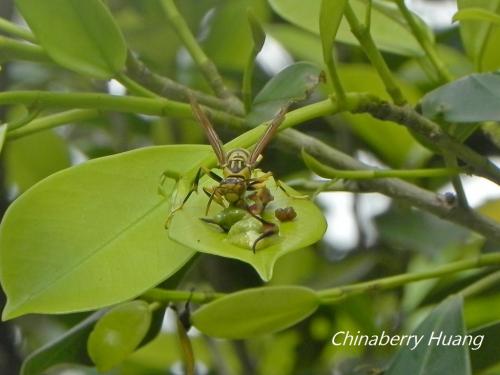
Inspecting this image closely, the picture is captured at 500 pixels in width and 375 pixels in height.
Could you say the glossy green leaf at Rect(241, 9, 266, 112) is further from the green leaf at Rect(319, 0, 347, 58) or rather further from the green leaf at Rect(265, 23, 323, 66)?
the green leaf at Rect(265, 23, 323, 66)

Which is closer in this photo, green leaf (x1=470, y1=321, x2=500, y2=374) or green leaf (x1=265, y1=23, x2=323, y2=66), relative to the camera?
green leaf (x1=470, y1=321, x2=500, y2=374)

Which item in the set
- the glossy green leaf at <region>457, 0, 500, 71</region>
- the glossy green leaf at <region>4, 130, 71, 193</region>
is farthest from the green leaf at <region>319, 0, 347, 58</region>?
the glossy green leaf at <region>4, 130, 71, 193</region>

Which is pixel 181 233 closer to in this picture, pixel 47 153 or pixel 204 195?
pixel 204 195

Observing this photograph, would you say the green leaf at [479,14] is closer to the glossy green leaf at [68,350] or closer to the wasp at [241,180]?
the wasp at [241,180]

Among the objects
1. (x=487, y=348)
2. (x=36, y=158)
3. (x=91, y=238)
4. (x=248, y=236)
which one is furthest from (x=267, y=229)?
(x=36, y=158)

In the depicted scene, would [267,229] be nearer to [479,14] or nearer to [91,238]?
[91,238]

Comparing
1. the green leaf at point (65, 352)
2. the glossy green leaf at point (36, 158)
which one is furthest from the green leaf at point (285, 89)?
the glossy green leaf at point (36, 158)
